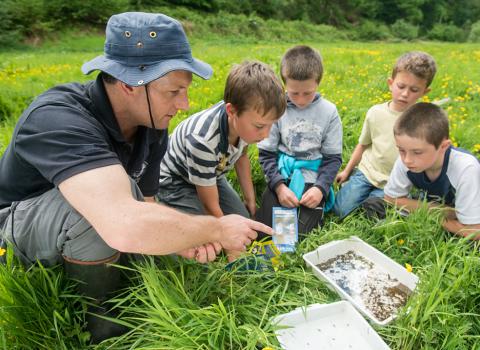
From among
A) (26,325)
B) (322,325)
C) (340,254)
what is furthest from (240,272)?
(26,325)

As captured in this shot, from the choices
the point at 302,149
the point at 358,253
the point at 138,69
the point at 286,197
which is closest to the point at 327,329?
the point at 358,253

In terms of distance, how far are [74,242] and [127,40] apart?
0.77 metres

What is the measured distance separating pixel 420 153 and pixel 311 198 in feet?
2.33

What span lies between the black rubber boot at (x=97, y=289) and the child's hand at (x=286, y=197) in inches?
49.3

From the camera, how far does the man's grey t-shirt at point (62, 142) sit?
1.19 m

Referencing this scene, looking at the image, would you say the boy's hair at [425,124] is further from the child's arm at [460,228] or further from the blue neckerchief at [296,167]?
the blue neckerchief at [296,167]

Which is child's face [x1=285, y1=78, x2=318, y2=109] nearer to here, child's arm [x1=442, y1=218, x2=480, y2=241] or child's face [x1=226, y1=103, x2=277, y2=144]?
child's face [x1=226, y1=103, x2=277, y2=144]

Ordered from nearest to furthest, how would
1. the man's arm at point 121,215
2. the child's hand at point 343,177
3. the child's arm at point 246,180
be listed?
the man's arm at point 121,215 < the child's arm at point 246,180 < the child's hand at point 343,177

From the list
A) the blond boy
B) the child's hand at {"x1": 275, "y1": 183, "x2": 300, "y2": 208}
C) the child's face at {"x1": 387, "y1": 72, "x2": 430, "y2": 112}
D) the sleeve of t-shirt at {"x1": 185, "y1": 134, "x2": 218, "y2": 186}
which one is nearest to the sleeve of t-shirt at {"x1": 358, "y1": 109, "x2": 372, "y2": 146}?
the blond boy

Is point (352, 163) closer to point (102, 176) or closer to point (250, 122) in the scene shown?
point (250, 122)

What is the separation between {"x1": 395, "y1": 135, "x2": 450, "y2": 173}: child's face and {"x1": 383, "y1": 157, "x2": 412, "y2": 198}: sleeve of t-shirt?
185mm

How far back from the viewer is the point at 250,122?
195 centimetres

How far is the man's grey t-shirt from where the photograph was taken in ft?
3.92

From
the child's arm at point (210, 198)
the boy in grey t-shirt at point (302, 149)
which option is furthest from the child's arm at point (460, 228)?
the child's arm at point (210, 198)
